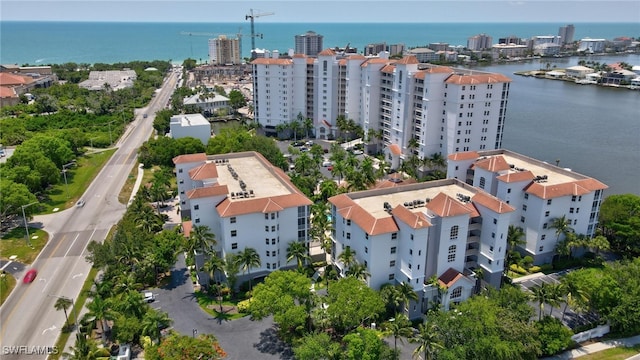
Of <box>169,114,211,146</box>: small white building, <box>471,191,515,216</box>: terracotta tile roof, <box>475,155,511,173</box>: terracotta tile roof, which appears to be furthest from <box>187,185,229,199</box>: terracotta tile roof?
<box>169,114,211,146</box>: small white building

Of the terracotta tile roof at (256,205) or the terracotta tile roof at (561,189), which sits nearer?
the terracotta tile roof at (256,205)

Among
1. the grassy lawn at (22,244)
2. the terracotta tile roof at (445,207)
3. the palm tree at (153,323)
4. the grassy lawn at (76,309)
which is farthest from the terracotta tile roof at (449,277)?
the grassy lawn at (22,244)

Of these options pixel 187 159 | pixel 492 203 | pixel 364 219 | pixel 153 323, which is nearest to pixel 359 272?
pixel 364 219

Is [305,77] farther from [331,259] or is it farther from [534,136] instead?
[331,259]

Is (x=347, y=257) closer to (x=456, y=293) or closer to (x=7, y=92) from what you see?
(x=456, y=293)

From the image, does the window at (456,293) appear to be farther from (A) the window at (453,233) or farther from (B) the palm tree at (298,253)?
(B) the palm tree at (298,253)

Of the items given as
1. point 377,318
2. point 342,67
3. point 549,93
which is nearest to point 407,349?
point 377,318
